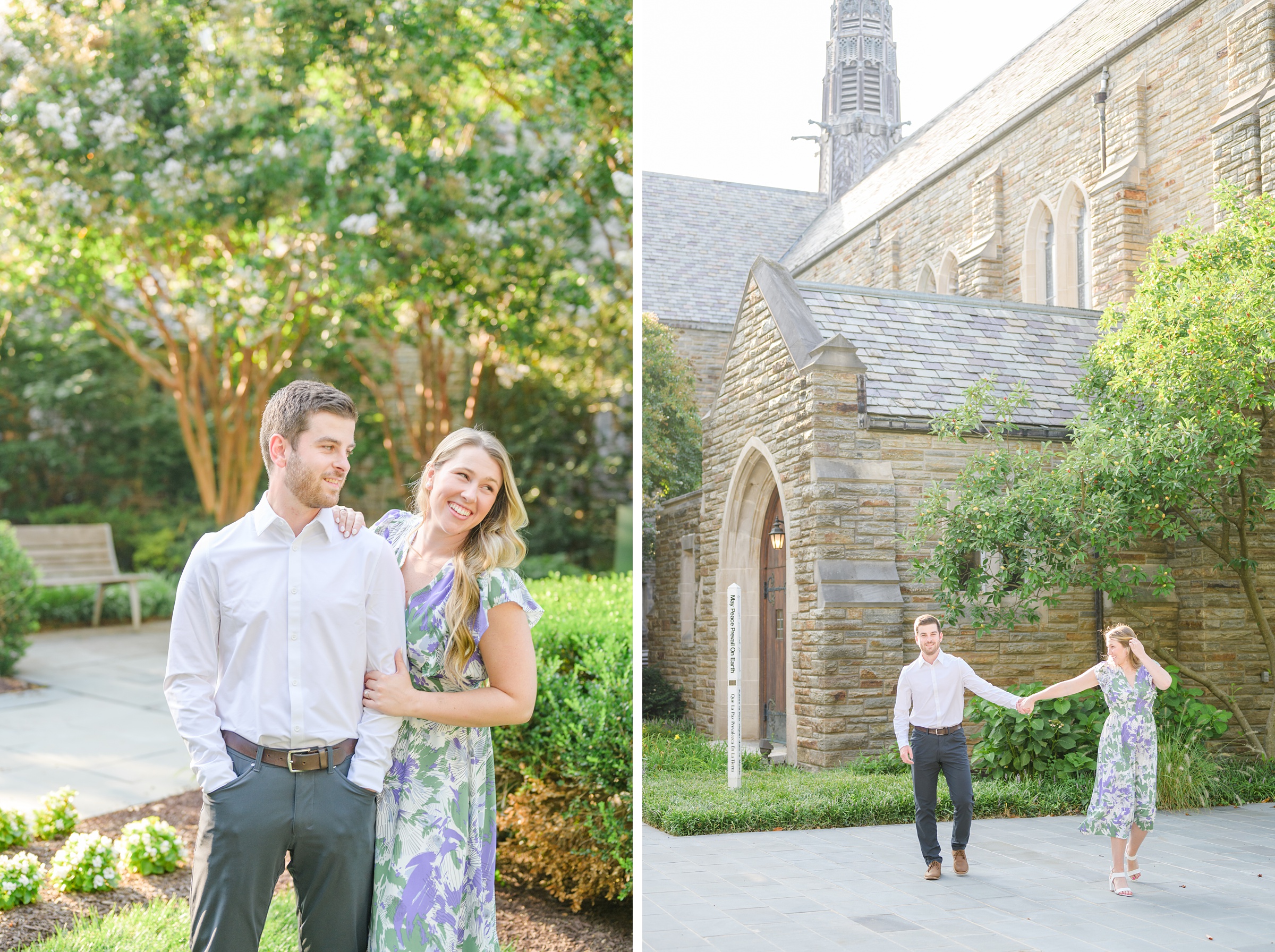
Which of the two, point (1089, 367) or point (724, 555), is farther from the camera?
point (724, 555)

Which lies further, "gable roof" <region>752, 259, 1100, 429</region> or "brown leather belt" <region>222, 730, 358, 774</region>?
"gable roof" <region>752, 259, 1100, 429</region>

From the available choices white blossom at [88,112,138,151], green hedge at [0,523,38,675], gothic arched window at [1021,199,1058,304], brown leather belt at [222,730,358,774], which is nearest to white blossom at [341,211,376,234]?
white blossom at [88,112,138,151]

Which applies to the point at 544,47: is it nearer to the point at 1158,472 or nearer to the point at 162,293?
the point at 162,293

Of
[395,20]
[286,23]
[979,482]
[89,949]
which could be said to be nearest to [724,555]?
[979,482]

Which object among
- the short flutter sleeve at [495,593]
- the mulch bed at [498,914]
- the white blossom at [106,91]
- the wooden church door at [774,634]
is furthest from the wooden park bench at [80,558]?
the short flutter sleeve at [495,593]

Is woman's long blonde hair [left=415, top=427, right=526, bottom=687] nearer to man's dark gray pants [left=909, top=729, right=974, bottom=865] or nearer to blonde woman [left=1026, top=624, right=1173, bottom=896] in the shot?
man's dark gray pants [left=909, top=729, right=974, bottom=865]

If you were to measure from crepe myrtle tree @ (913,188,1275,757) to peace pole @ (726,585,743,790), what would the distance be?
2.50ft

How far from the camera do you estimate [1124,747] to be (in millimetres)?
3412

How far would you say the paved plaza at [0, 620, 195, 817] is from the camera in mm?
5156

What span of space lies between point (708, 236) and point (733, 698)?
72.2 inches

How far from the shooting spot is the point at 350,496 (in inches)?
448

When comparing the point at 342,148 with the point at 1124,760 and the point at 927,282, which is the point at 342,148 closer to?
the point at 927,282

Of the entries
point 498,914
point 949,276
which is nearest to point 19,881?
point 498,914

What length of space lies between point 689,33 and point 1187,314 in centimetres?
223
